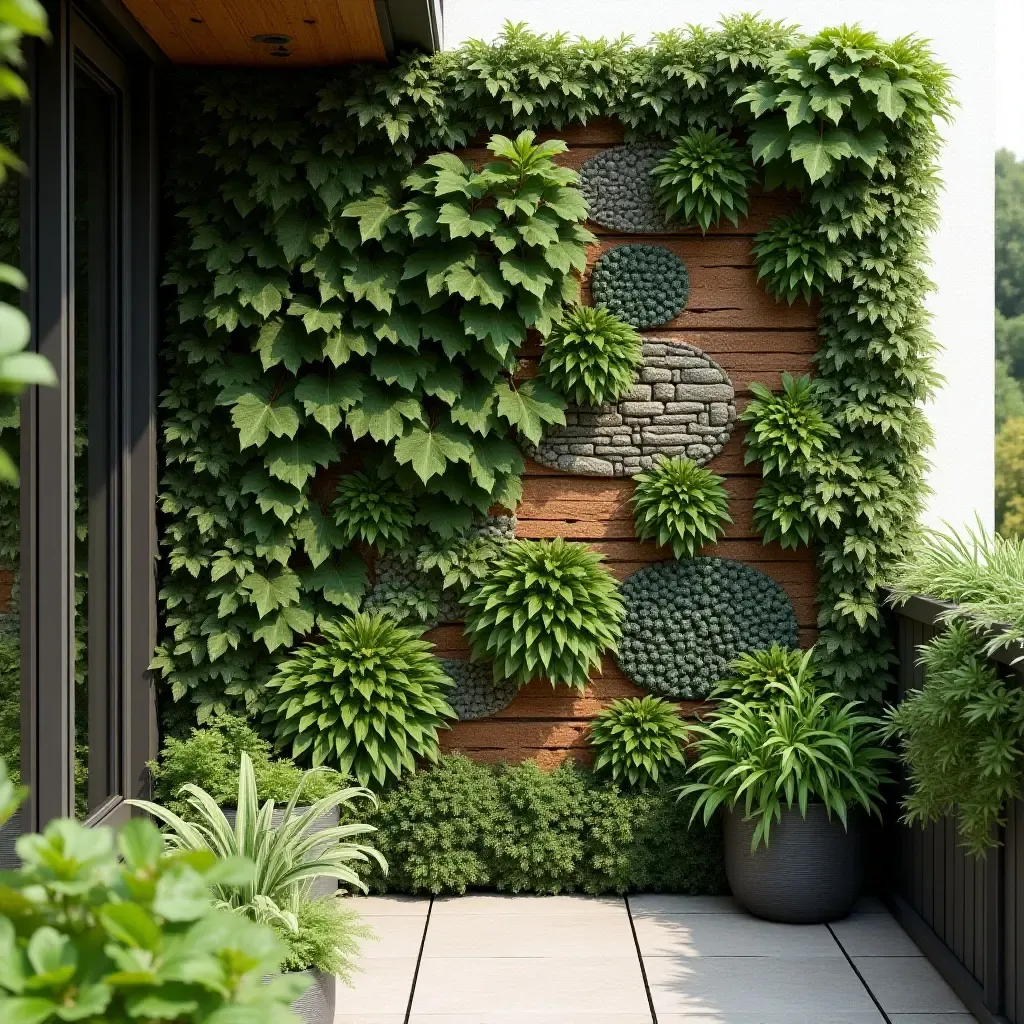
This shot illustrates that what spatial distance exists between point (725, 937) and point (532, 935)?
0.62 meters

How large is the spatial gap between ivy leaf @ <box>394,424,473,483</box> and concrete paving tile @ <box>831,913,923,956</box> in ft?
6.65

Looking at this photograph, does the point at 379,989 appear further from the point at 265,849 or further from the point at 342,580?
the point at 342,580

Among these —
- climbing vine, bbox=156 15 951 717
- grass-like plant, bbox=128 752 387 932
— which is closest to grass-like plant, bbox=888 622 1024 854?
climbing vine, bbox=156 15 951 717

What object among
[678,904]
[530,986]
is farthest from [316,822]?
[678,904]

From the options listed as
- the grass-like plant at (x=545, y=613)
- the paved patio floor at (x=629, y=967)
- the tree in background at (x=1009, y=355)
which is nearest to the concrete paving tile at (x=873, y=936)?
the paved patio floor at (x=629, y=967)

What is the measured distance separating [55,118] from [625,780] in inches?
113

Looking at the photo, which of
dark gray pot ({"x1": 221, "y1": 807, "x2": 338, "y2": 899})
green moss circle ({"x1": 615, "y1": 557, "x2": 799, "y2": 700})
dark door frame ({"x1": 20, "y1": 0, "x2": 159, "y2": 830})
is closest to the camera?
dark door frame ({"x1": 20, "y1": 0, "x2": 159, "y2": 830})

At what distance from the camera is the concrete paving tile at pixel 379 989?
3.37m

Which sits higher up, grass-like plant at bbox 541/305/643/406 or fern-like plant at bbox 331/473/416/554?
grass-like plant at bbox 541/305/643/406

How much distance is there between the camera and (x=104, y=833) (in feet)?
3.73

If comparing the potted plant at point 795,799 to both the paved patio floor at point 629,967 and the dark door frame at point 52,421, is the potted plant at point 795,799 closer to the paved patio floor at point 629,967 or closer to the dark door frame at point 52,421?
the paved patio floor at point 629,967

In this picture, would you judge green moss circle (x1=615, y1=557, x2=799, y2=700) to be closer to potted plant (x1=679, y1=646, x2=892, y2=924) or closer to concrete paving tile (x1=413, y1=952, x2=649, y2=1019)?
potted plant (x1=679, y1=646, x2=892, y2=924)

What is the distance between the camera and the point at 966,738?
10.3 ft

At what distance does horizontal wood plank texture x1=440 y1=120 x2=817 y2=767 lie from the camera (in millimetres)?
4461
